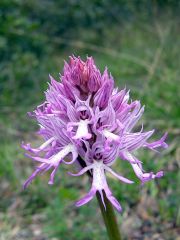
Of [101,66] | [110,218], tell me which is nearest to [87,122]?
[110,218]

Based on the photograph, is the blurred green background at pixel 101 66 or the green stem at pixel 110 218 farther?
the blurred green background at pixel 101 66

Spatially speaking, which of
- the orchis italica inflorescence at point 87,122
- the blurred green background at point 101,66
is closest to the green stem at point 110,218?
the orchis italica inflorescence at point 87,122

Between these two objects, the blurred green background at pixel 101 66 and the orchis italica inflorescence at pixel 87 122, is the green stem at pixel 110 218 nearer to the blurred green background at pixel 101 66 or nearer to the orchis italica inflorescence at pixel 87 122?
the orchis italica inflorescence at pixel 87 122

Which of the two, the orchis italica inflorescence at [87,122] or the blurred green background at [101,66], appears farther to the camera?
the blurred green background at [101,66]

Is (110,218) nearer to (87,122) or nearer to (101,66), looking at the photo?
(87,122)

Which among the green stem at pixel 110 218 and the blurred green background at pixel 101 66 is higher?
the blurred green background at pixel 101 66
